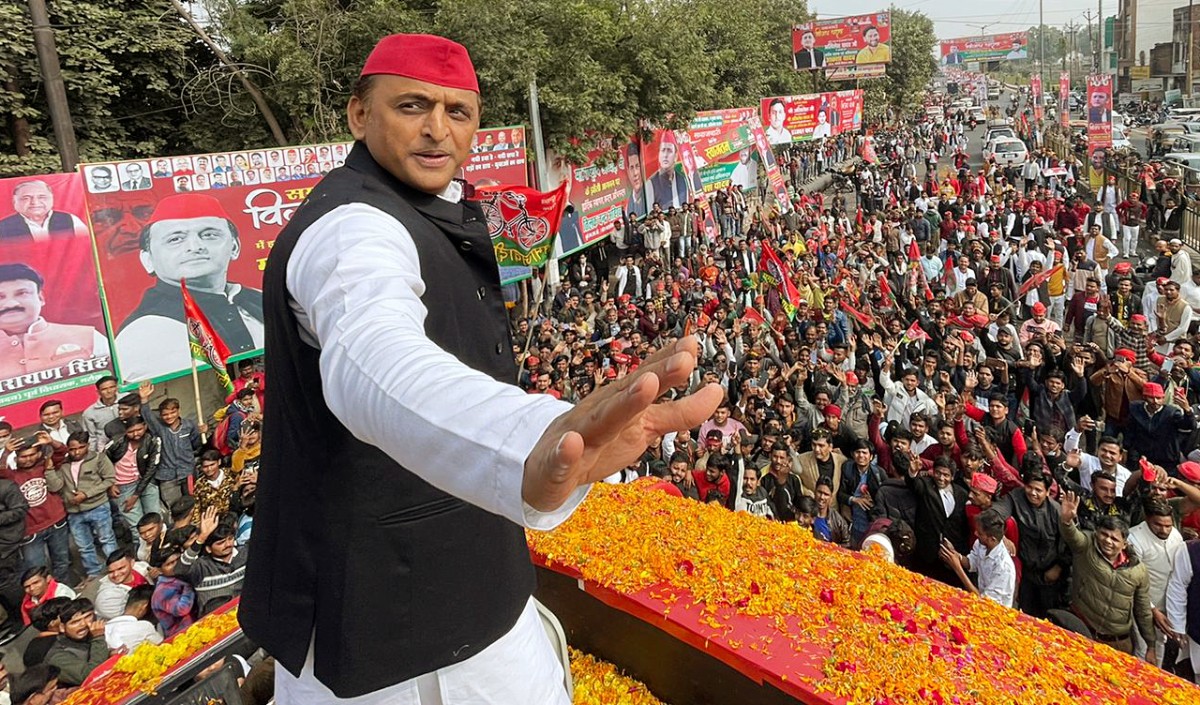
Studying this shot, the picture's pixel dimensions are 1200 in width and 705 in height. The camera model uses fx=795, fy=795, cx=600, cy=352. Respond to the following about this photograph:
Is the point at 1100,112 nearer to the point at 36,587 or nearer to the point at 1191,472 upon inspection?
the point at 1191,472

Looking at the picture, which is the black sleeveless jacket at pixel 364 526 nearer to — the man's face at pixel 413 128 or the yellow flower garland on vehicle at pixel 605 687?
the man's face at pixel 413 128

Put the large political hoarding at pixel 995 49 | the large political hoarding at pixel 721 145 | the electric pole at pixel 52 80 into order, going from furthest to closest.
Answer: the large political hoarding at pixel 995 49 < the large political hoarding at pixel 721 145 < the electric pole at pixel 52 80

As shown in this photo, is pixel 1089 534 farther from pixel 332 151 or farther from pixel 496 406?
pixel 332 151

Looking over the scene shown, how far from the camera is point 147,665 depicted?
2584mm

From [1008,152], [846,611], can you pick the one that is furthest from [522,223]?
[1008,152]

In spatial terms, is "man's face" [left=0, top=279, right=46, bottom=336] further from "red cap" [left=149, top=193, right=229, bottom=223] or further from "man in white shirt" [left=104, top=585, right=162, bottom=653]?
"man in white shirt" [left=104, top=585, right=162, bottom=653]

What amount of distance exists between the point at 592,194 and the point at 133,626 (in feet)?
40.4

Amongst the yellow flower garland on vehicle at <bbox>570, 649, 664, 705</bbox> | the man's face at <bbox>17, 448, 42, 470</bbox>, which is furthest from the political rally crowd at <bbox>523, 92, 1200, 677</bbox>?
the man's face at <bbox>17, 448, 42, 470</bbox>

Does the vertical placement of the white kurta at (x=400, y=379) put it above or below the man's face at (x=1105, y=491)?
above

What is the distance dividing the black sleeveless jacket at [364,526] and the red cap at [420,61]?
16cm

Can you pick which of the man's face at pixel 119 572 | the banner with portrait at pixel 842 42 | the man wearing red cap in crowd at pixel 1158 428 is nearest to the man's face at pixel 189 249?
the man's face at pixel 119 572

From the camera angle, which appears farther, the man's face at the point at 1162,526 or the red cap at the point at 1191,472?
the red cap at the point at 1191,472

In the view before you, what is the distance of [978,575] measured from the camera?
16.0ft

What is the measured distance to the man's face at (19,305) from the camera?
21.1ft
